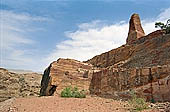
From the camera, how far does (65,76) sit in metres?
15.0

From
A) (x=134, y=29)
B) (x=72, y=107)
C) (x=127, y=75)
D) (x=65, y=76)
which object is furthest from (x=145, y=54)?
(x=134, y=29)

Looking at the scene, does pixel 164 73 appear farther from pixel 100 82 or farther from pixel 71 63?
pixel 71 63

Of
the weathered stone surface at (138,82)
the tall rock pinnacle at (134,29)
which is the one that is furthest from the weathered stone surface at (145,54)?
the tall rock pinnacle at (134,29)

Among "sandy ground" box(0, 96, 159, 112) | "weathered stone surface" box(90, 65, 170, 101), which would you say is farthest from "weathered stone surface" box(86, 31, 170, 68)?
"sandy ground" box(0, 96, 159, 112)

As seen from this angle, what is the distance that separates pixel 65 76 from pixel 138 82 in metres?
6.91

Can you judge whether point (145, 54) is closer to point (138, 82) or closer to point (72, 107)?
point (138, 82)

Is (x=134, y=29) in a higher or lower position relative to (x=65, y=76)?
higher

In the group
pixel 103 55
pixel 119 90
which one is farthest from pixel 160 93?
pixel 103 55

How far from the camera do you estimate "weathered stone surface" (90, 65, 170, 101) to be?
8609 mm

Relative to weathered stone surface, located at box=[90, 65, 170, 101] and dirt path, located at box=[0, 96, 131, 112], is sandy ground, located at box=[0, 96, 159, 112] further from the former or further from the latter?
weathered stone surface, located at box=[90, 65, 170, 101]

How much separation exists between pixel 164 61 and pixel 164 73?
5.02 m

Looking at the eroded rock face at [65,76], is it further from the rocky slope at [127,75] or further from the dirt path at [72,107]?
the dirt path at [72,107]

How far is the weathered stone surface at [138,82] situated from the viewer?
8.61 meters

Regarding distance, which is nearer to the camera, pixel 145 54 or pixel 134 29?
pixel 145 54
